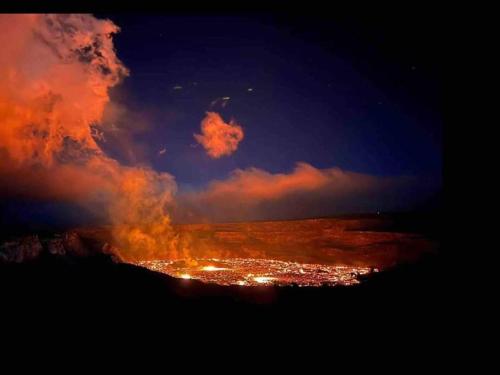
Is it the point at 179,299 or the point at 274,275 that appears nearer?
Result: the point at 179,299

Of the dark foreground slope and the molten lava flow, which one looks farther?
the molten lava flow

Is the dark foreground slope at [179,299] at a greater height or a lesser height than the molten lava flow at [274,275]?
greater

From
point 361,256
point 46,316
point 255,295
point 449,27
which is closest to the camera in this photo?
point 449,27

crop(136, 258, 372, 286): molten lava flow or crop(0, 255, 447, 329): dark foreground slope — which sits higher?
crop(0, 255, 447, 329): dark foreground slope

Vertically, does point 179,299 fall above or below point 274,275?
above

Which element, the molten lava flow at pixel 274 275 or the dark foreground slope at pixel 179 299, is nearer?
the dark foreground slope at pixel 179 299

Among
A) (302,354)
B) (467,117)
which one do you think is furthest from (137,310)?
Result: (467,117)

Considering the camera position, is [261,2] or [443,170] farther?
[443,170]

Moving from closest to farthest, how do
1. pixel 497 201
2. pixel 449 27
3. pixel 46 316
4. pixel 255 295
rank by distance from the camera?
pixel 497 201, pixel 449 27, pixel 46 316, pixel 255 295

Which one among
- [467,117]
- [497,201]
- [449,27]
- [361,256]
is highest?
[449,27]

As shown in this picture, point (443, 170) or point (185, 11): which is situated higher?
point (185, 11)

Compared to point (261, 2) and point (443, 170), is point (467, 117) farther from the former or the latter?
point (261, 2)
